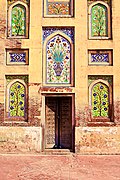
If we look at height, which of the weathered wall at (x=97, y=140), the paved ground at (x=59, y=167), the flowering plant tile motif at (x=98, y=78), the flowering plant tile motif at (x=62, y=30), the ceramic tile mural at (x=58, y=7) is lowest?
the paved ground at (x=59, y=167)

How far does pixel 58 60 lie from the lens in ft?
29.8

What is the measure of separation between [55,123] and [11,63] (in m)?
2.50

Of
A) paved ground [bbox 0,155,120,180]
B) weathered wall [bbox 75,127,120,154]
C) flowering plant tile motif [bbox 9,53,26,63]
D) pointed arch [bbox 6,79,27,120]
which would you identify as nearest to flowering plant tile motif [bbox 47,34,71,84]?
flowering plant tile motif [bbox 9,53,26,63]

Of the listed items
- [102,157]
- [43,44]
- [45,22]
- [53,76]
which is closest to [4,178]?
[102,157]

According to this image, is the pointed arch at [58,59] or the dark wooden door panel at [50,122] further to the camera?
the dark wooden door panel at [50,122]

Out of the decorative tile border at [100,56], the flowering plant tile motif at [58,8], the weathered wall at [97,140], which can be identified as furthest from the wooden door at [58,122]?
the flowering plant tile motif at [58,8]

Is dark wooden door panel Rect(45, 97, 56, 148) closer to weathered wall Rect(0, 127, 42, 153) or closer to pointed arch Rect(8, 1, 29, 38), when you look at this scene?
weathered wall Rect(0, 127, 42, 153)

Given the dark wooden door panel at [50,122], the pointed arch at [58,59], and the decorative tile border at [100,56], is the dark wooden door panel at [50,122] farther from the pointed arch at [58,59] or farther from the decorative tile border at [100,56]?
the decorative tile border at [100,56]

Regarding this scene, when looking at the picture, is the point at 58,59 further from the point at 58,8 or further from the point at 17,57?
the point at 58,8

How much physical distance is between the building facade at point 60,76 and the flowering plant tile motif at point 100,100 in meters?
0.03

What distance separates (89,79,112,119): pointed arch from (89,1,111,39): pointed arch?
5.16 feet

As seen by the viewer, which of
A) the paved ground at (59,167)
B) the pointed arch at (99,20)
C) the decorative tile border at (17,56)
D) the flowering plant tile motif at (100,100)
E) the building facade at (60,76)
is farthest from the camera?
the pointed arch at (99,20)

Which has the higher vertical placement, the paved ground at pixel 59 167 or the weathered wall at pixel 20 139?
the weathered wall at pixel 20 139

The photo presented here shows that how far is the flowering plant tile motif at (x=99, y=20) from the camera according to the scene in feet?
30.2
